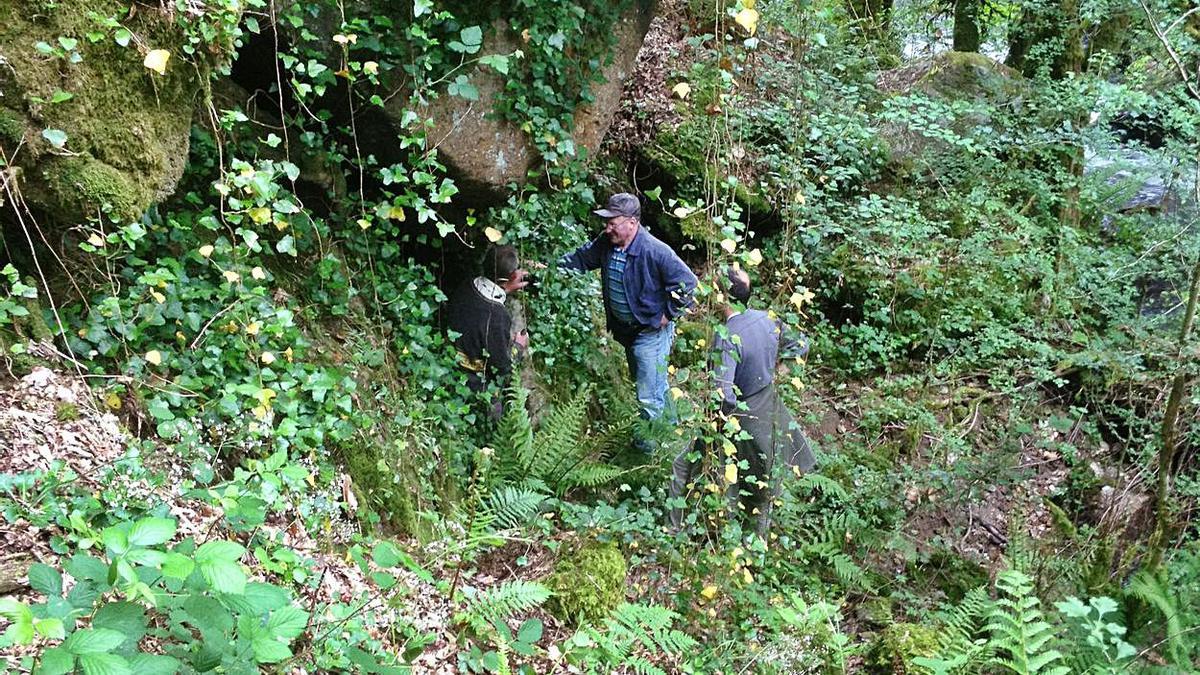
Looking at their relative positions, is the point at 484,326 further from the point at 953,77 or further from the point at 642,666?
the point at 953,77

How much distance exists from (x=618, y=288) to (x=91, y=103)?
3824 mm

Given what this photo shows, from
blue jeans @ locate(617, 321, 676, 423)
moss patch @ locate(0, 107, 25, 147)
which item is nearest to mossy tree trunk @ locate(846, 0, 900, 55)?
blue jeans @ locate(617, 321, 676, 423)

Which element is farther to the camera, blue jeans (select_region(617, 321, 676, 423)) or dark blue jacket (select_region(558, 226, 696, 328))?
blue jeans (select_region(617, 321, 676, 423))

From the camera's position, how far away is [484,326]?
20.3ft

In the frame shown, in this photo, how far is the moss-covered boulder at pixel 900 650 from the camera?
4.33 meters

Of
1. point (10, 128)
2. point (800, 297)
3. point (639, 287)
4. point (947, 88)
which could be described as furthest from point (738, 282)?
point (947, 88)

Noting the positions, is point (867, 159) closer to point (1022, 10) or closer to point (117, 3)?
point (1022, 10)

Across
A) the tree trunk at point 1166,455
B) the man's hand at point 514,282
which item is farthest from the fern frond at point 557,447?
the tree trunk at point 1166,455

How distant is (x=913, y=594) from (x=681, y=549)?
220cm

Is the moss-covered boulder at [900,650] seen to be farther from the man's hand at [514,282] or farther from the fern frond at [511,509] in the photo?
the man's hand at [514,282]

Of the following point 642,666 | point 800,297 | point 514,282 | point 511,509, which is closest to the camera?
point 642,666

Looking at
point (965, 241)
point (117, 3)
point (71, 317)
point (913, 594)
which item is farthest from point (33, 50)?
point (965, 241)

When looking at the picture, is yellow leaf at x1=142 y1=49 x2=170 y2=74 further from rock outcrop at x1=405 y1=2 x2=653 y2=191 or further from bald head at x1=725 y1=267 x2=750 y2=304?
bald head at x1=725 y1=267 x2=750 y2=304

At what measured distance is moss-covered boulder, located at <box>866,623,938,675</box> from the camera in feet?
14.2
